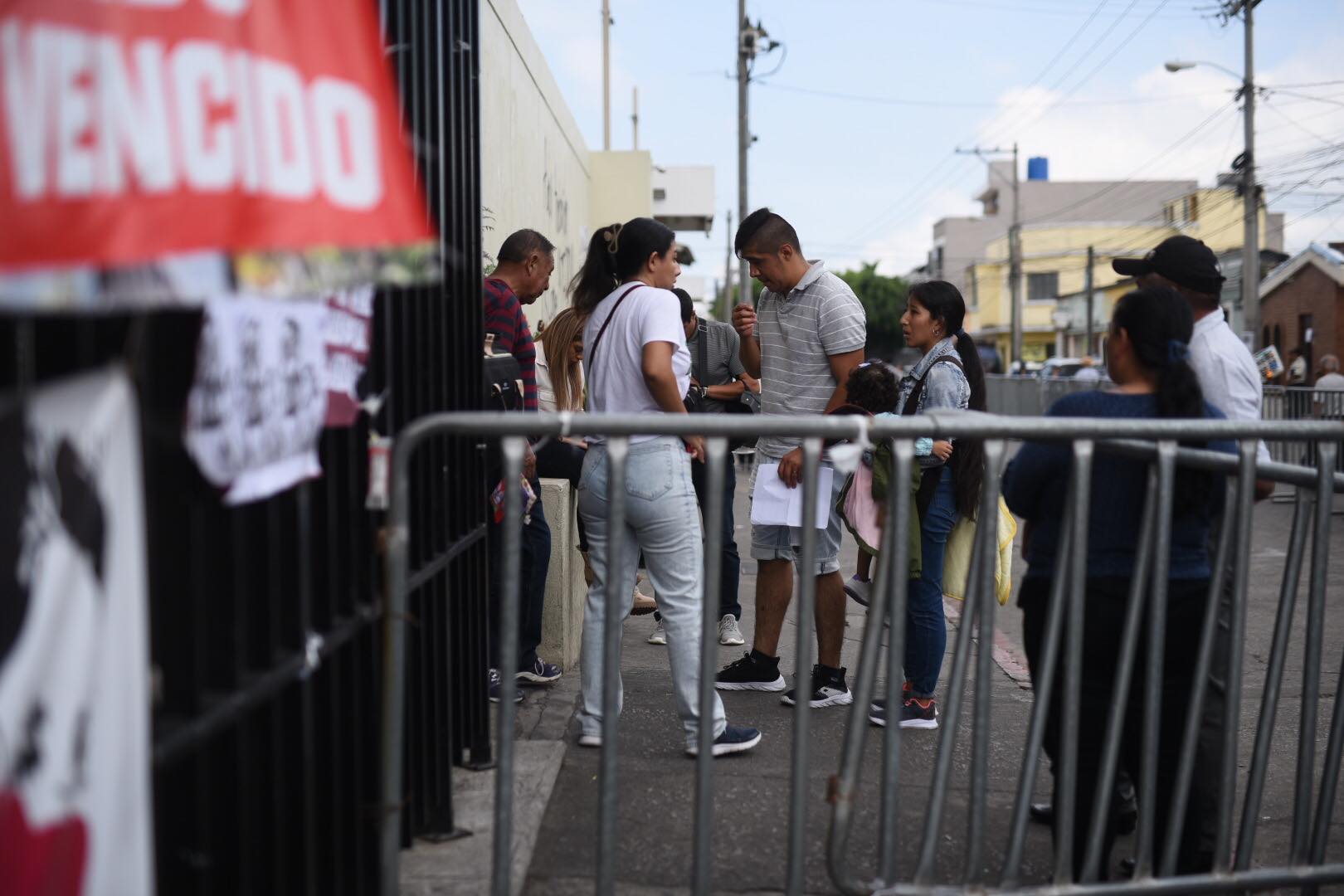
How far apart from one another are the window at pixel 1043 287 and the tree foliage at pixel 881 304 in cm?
783

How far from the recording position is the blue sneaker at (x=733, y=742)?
447 centimetres

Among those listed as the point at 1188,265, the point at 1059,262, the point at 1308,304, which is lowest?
the point at 1188,265

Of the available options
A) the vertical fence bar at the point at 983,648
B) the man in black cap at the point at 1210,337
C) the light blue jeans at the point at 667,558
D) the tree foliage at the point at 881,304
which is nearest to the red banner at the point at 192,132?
the vertical fence bar at the point at 983,648

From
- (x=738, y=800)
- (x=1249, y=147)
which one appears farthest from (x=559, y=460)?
(x=1249, y=147)

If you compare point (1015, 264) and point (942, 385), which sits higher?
point (1015, 264)

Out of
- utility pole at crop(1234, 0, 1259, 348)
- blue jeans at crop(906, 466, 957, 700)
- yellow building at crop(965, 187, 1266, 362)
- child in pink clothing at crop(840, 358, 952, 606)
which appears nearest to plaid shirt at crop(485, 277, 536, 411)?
child in pink clothing at crop(840, 358, 952, 606)

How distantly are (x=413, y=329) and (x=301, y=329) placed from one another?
0.91 metres

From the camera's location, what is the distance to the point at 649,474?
4250 mm

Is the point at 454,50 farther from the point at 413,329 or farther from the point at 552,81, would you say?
the point at 552,81

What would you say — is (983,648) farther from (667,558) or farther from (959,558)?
(959,558)

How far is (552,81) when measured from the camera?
498 inches

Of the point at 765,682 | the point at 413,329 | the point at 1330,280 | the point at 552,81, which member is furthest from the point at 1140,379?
the point at 1330,280

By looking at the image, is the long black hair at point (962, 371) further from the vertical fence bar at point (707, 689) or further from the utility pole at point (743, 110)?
the utility pole at point (743, 110)

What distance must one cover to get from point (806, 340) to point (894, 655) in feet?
7.73
